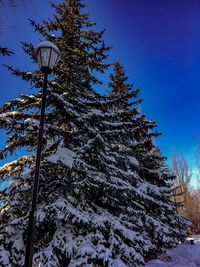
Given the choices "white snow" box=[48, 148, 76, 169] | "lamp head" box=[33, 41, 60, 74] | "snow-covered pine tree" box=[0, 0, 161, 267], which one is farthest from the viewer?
"white snow" box=[48, 148, 76, 169]

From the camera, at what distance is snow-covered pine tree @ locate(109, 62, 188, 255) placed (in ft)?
30.0

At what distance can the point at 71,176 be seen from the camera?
19.3ft

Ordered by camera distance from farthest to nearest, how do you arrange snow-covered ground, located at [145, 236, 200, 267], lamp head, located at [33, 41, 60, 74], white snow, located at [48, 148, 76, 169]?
snow-covered ground, located at [145, 236, 200, 267], white snow, located at [48, 148, 76, 169], lamp head, located at [33, 41, 60, 74]

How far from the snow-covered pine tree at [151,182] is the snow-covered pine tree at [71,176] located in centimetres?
225

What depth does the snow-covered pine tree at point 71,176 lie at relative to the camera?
4764 millimetres

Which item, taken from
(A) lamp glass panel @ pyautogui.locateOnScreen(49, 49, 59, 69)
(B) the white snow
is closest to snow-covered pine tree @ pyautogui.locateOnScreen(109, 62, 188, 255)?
(B) the white snow

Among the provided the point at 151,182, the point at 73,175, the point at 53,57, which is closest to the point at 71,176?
the point at 73,175

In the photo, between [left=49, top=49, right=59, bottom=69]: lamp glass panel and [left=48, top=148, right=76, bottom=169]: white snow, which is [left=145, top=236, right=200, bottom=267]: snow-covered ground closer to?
[left=48, top=148, right=76, bottom=169]: white snow

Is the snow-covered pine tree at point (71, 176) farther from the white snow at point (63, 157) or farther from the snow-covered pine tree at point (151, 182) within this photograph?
the snow-covered pine tree at point (151, 182)

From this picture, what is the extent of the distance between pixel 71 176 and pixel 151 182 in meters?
7.29

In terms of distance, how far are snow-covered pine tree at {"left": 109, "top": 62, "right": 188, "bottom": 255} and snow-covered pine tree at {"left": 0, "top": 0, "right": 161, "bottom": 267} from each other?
2.25 metres

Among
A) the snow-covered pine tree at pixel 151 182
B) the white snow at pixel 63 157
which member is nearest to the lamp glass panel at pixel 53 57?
the white snow at pixel 63 157

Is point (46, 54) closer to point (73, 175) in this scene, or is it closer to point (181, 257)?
point (73, 175)

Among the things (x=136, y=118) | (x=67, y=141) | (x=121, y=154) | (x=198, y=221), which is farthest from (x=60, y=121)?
(x=198, y=221)
